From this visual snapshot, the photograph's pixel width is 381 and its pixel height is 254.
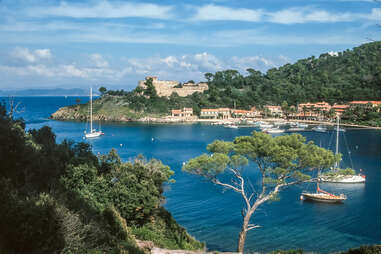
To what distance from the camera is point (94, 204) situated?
12.0 metres

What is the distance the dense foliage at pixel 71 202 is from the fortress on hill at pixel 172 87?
243 feet

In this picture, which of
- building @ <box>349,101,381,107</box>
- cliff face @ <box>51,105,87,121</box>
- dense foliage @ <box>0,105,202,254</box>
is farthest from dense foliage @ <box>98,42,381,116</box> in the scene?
dense foliage @ <box>0,105,202,254</box>

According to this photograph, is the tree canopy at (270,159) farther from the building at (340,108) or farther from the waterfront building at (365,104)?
the building at (340,108)

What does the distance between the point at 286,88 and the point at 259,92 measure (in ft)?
23.5

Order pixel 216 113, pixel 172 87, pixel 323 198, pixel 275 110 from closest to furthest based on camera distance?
pixel 323 198, pixel 216 113, pixel 275 110, pixel 172 87

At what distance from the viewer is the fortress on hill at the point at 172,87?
91812 mm

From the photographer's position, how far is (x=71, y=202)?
386 inches

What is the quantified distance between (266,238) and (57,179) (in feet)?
32.6

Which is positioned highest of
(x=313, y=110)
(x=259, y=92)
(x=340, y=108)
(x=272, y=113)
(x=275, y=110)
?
(x=259, y=92)

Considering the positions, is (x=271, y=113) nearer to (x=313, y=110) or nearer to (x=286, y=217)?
(x=313, y=110)

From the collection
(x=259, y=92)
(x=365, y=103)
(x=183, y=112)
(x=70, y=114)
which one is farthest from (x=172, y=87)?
(x=365, y=103)

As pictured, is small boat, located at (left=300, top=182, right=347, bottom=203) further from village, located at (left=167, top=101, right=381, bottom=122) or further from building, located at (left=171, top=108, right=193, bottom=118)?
building, located at (left=171, top=108, right=193, bottom=118)

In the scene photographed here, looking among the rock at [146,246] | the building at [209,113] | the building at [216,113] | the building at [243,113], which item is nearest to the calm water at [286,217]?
the rock at [146,246]

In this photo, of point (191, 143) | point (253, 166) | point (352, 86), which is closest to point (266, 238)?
point (253, 166)
